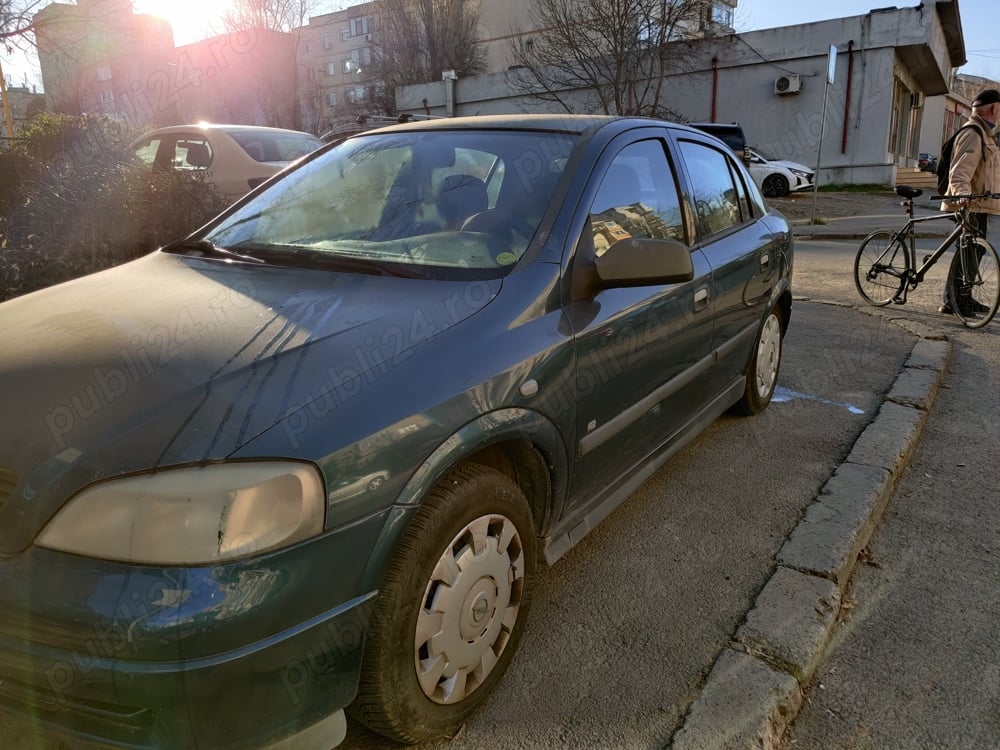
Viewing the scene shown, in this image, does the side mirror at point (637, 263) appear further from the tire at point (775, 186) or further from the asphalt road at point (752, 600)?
the tire at point (775, 186)

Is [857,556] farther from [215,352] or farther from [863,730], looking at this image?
[215,352]

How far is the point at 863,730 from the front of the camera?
6.61 feet

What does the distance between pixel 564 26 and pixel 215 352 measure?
2087cm

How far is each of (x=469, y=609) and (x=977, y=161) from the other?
20.8ft

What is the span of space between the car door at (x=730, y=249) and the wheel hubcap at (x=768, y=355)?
0.25 meters

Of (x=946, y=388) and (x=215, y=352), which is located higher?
(x=215, y=352)

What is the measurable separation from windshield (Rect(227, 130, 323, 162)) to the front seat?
6.26m

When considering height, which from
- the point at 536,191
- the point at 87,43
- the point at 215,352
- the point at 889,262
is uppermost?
the point at 87,43

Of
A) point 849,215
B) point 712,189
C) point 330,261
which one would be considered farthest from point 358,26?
point 330,261

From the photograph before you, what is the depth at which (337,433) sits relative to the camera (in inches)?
61.5

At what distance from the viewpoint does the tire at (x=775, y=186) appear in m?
19.3

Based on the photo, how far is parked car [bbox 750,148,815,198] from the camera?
63.1 ft

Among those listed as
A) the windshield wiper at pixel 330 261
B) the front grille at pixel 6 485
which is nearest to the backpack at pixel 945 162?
the windshield wiper at pixel 330 261

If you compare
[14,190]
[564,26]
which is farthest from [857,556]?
[564,26]
